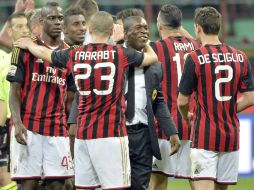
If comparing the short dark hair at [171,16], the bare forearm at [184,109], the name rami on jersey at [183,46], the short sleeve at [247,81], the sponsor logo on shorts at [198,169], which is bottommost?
the sponsor logo on shorts at [198,169]

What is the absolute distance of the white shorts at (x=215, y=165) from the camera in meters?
7.82

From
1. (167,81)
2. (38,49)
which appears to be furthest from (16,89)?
(167,81)

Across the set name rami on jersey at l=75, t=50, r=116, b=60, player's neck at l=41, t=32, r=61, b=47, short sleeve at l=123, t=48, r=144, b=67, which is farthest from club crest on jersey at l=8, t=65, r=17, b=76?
short sleeve at l=123, t=48, r=144, b=67

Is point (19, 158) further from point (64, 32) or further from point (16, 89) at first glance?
point (64, 32)

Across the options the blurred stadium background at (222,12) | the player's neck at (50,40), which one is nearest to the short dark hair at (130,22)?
the player's neck at (50,40)

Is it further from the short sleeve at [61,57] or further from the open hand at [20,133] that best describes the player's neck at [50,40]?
the open hand at [20,133]

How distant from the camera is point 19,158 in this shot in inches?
323

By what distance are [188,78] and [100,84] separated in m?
0.82

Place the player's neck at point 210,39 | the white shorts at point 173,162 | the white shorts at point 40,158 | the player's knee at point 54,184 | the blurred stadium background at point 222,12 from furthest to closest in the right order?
the blurred stadium background at point 222,12
the white shorts at point 173,162
the player's knee at point 54,184
the white shorts at point 40,158
the player's neck at point 210,39

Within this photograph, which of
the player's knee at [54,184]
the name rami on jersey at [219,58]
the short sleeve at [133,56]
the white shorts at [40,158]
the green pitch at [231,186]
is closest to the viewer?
the short sleeve at [133,56]

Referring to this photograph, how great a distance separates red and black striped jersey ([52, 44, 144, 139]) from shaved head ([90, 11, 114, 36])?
119 millimetres

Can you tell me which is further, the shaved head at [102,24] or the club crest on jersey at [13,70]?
the club crest on jersey at [13,70]

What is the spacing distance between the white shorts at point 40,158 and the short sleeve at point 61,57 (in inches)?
32.5

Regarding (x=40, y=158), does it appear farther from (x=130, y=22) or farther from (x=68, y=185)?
(x=130, y=22)
